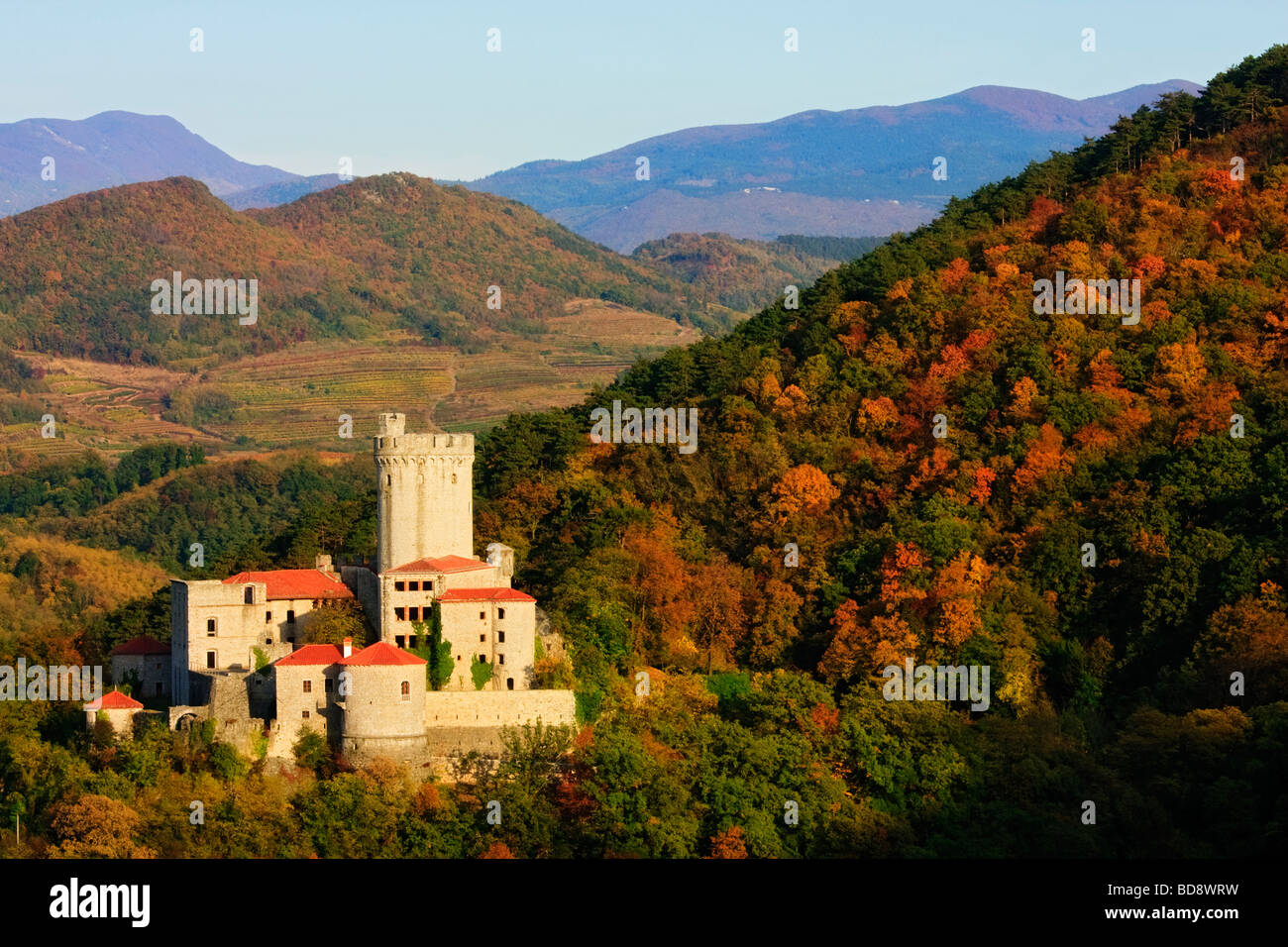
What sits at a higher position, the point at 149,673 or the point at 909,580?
the point at 909,580

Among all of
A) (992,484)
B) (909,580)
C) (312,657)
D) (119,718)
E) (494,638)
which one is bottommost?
(119,718)

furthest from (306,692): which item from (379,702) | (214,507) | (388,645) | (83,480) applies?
(83,480)

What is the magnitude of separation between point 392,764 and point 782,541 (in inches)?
647

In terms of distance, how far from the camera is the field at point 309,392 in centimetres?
15925

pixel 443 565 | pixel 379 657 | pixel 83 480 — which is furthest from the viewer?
pixel 83 480

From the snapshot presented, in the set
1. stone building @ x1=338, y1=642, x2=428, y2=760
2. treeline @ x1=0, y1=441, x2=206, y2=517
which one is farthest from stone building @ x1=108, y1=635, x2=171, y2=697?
treeline @ x1=0, y1=441, x2=206, y2=517

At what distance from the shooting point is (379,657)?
42.1 metres

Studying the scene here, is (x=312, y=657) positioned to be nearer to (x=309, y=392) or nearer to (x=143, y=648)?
(x=143, y=648)

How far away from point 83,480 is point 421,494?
9438 centimetres

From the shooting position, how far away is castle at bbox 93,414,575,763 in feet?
139

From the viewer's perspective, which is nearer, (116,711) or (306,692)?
(306,692)

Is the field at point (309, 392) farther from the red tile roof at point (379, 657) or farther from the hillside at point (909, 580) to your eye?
the red tile roof at point (379, 657)

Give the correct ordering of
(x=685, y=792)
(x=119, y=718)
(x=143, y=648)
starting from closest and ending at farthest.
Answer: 1. (x=685, y=792)
2. (x=119, y=718)
3. (x=143, y=648)
